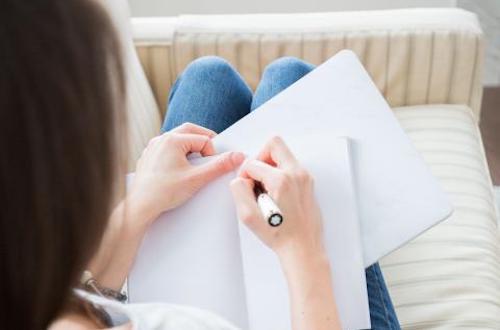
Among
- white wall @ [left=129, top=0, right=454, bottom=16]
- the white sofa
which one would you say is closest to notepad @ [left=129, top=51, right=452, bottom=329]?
the white sofa

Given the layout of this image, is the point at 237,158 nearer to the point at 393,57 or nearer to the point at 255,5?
the point at 393,57

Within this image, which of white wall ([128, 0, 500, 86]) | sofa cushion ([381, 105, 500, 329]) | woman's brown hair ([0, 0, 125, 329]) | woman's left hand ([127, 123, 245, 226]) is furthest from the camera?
white wall ([128, 0, 500, 86])

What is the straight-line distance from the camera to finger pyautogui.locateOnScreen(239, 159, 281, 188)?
0.70 meters

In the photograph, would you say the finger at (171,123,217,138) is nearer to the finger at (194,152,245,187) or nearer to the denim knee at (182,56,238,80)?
the finger at (194,152,245,187)

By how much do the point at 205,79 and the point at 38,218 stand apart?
2.27 ft

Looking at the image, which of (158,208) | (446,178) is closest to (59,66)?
(158,208)

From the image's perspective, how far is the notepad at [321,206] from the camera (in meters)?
0.77

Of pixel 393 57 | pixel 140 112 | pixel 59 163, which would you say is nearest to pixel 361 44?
pixel 393 57

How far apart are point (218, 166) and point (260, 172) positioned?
9cm

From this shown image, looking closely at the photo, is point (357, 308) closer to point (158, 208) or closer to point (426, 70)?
point (158, 208)

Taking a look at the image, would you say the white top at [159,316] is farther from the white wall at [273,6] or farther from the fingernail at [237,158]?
the white wall at [273,6]

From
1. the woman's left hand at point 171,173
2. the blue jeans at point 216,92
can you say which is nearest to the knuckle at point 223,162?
the woman's left hand at point 171,173

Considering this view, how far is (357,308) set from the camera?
752mm

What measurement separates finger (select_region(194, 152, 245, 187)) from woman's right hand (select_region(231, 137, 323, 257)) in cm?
6
